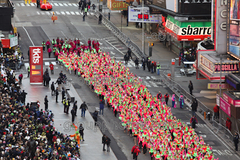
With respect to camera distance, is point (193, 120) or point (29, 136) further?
point (193, 120)

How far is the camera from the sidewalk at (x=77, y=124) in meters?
41.1

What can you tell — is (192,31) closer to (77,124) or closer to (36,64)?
(36,64)

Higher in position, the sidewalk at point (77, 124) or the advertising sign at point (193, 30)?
the advertising sign at point (193, 30)

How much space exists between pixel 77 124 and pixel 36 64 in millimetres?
12314

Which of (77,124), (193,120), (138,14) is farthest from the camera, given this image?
(138,14)

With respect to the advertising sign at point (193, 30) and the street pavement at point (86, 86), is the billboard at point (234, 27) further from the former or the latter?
the advertising sign at point (193, 30)

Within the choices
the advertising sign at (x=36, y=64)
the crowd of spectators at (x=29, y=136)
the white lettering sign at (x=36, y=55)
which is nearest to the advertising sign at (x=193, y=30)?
the advertising sign at (x=36, y=64)

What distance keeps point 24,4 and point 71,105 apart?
176ft

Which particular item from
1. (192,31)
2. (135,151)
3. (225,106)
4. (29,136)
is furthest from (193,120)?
(192,31)

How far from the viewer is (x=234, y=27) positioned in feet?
163

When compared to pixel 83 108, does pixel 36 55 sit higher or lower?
higher

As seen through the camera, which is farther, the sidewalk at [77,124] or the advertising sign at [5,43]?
the advertising sign at [5,43]

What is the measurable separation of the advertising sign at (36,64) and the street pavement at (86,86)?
1.05 meters

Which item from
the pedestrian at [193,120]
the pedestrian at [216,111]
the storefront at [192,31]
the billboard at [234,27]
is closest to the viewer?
the pedestrian at [193,120]
